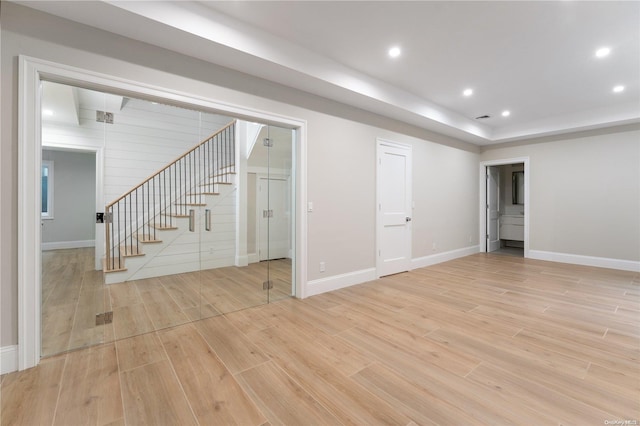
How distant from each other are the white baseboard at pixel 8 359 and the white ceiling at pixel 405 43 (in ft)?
8.16

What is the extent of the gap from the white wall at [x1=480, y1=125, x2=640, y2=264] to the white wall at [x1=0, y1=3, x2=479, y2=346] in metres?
1.25

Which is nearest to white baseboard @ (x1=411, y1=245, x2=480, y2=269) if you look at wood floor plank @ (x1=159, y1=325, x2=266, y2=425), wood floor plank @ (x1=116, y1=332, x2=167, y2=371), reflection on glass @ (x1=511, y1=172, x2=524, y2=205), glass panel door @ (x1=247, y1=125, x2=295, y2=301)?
reflection on glass @ (x1=511, y1=172, x2=524, y2=205)

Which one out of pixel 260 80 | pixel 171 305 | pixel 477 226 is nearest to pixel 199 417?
pixel 171 305

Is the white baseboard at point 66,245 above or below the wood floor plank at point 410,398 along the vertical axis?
above

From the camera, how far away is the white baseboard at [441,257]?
513cm

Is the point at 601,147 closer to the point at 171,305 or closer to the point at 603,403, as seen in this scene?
the point at 603,403

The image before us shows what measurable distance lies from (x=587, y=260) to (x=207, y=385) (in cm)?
704

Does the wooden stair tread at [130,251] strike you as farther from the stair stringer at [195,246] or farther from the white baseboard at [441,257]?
the white baseboard at [441,257]

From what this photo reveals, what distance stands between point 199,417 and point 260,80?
3138 mm

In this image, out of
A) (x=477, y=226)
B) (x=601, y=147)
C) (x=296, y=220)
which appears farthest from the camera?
(x=477, y=226)

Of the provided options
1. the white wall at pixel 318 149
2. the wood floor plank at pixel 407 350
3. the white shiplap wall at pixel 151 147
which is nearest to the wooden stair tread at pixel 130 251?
the white shiplap wall at pixel 151 147

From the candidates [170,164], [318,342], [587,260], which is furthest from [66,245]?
[587,260]

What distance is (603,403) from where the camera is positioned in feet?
5.36

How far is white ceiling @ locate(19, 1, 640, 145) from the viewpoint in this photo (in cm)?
233
